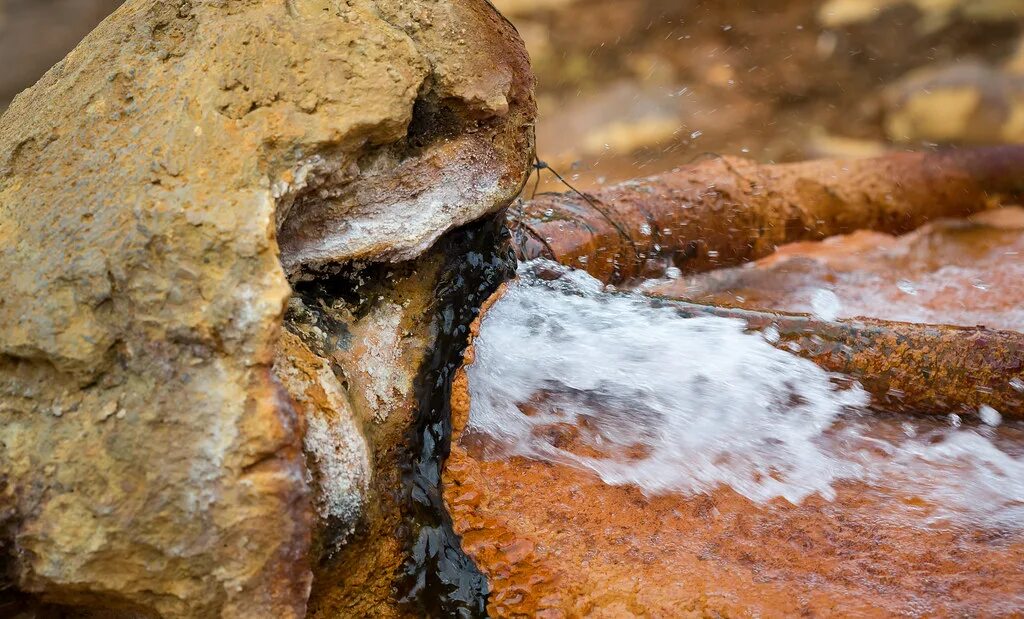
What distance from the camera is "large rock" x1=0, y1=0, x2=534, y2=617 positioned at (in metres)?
1.27

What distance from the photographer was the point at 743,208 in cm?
353

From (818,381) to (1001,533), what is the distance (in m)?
0.53

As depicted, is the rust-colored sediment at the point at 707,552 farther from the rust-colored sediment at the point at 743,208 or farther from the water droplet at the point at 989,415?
the rust-colored sediment at the point at 743,208

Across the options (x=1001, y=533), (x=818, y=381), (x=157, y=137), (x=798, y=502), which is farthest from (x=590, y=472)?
(x=157, y=137)

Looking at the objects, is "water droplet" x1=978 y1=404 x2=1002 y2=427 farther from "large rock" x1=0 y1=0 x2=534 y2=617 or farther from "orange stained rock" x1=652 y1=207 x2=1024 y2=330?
"large rock" x1=0 y1=0 x2=534 y2=617

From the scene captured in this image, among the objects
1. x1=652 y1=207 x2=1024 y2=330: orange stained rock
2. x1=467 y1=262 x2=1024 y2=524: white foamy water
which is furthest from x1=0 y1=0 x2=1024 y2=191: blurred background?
x1=467 y1=262 x2=1024 y2=524: white foamy water

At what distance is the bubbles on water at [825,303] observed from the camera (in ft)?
10.6

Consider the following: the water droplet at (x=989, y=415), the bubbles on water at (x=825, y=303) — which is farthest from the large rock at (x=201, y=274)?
the bubbles on water at (x=825, y=303)

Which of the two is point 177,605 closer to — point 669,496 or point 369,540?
point 369,540

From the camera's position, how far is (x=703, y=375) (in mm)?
2021

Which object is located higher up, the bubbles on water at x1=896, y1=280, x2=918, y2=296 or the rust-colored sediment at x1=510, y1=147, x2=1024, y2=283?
Answer: the rust-colored sediment at x1=510, y1=147, x2=1024, y2=283

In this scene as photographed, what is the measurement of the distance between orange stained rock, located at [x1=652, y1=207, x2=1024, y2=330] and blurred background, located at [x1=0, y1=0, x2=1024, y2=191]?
2868mm

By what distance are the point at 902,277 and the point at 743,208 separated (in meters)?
0.82

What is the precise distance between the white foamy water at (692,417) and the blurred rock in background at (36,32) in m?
4.97
